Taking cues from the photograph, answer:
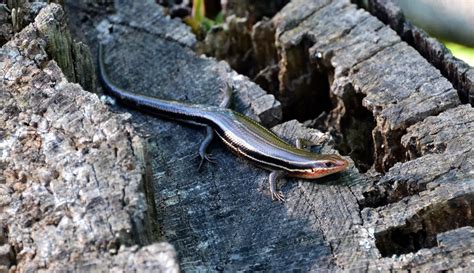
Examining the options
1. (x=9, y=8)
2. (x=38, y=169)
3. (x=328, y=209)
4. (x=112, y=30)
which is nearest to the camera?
(x=38, y=169)

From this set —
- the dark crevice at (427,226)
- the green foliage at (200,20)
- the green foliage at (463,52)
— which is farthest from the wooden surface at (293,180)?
the green foliage at (463,52)

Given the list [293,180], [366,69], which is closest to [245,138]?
[293,180]

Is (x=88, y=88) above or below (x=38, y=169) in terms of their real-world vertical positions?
below

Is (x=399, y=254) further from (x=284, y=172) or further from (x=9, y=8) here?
Result: (x=9, y=8)

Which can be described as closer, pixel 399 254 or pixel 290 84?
pixel 399 254

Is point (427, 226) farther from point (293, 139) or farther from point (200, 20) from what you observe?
point (200, 20)

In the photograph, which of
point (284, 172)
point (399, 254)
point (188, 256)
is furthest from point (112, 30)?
point (399, 254)
